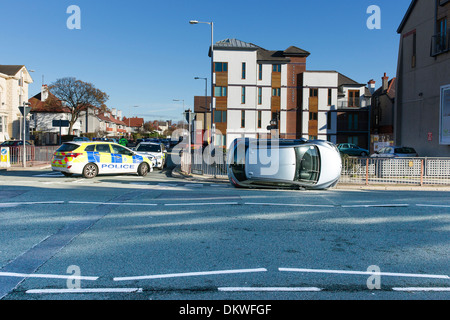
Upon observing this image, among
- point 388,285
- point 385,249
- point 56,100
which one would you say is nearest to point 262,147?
point 385,249

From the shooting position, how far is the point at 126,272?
5.17 m

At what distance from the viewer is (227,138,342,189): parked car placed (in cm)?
1398

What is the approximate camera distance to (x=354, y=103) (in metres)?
53.4

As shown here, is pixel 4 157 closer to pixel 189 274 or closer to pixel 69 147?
pixel 69 147

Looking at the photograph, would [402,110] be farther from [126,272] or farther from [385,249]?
[126,272]

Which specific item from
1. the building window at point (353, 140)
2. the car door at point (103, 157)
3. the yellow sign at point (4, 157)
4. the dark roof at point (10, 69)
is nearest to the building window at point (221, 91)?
the building window at point (353, 140)

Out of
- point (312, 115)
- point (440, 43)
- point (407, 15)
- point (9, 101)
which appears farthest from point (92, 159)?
point (9, 101)

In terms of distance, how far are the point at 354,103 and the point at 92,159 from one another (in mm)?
43656

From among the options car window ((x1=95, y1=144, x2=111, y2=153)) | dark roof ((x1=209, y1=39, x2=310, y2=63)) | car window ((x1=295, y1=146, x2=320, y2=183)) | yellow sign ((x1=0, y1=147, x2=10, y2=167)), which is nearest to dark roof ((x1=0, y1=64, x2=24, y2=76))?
dark roof ((x1=209, y1=39, x2=310, y2=63))

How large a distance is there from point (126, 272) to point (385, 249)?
161 inches

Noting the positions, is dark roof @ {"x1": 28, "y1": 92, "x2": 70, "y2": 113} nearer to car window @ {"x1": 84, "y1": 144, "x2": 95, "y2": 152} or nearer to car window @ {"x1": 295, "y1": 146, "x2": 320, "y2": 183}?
car window @ {"x1": 84, "y1": 144, "x2": 95, "y2": 152}

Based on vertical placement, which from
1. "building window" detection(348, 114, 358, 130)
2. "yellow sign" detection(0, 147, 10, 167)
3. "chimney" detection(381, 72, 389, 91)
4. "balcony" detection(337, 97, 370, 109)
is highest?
"chimney" detection(381, 72, 389, 91)

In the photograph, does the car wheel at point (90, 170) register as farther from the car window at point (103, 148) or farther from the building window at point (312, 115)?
the building window at point (312, 115)

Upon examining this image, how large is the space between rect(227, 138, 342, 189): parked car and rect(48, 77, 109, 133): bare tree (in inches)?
2154
